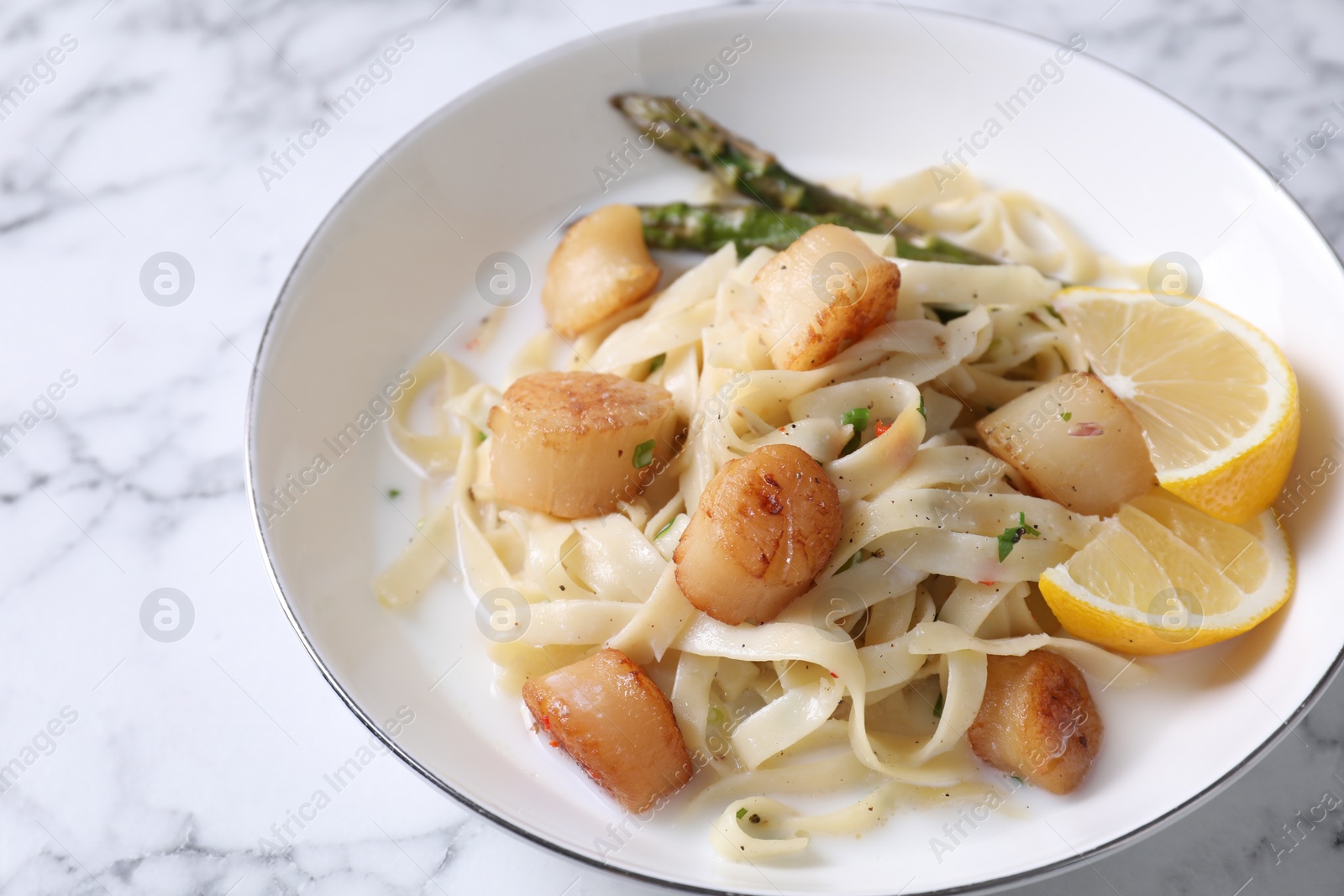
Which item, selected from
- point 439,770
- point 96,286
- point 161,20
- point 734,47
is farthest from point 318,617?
point 161,20

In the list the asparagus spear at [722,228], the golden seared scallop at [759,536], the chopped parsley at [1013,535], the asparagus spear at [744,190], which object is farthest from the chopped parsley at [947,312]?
the golden seared scallop at [759,536]

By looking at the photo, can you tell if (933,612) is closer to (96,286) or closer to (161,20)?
(96,286)

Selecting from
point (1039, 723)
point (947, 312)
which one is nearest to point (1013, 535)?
point (1039, 723)

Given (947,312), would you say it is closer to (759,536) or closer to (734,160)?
(734,160)

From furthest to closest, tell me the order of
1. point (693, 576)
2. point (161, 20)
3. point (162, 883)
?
1. point (161, 20)
2. point (162, 883)
3. point (693, 576)

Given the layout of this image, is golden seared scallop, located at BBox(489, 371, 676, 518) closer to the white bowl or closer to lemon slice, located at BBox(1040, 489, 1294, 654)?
the white bowl

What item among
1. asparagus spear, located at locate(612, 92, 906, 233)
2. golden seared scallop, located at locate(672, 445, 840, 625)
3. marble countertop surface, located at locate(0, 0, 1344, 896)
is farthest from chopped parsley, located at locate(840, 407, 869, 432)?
marble countertop surface, located at locate(0, 0, 1344, 896)
